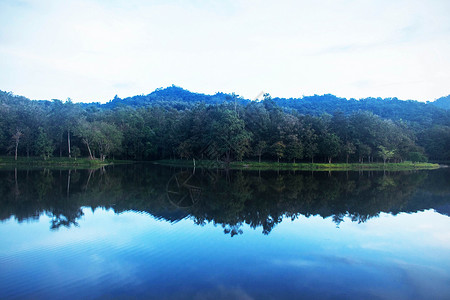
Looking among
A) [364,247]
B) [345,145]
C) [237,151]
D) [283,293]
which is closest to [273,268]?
[283,293]

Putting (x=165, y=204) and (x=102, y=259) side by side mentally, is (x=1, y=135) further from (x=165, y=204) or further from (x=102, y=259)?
(x=102, y=259)

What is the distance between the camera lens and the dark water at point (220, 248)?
23.6ft

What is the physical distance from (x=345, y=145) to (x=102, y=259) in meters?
48.1

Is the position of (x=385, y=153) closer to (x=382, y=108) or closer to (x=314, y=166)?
(x=314, y=166)

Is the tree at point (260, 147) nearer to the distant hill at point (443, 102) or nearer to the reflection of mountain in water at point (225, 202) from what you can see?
the reflection of mountain in water at point (225, 202)

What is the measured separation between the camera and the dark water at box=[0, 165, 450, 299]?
720 centimetres

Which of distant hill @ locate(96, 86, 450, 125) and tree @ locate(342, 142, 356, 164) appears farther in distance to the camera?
distant hill @ locate(96, 86, 450, 125)

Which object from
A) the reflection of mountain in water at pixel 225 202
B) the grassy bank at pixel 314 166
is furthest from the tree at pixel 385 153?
the reflection of mountain in water at pixel 225 202

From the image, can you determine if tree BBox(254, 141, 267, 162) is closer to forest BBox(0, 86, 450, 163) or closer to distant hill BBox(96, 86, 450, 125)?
forest BBox(0, 86, 450, 163)

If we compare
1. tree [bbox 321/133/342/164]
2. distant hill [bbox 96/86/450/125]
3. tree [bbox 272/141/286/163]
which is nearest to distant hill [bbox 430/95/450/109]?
distant hill [bbox 96/86/450/125]

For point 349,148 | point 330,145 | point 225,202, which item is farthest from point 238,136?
point 225,202

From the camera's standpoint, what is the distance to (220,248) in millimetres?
10062

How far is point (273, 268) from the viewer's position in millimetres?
8422

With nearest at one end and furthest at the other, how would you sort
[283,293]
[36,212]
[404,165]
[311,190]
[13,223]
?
[283,293] → [13,223] → [36,212] → [311,190] → [404,165]
